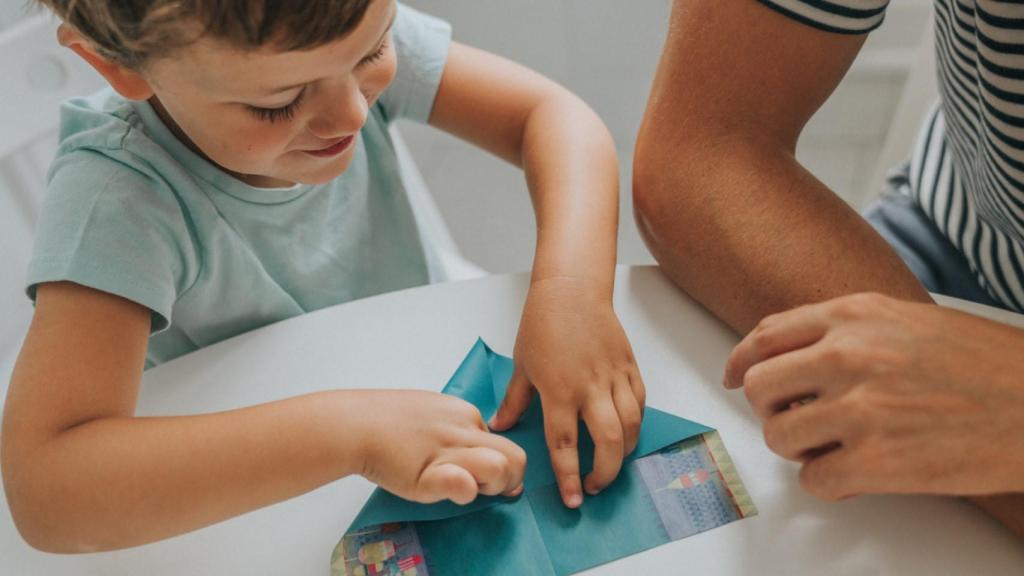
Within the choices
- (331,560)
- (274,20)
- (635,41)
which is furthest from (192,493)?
(635,41)

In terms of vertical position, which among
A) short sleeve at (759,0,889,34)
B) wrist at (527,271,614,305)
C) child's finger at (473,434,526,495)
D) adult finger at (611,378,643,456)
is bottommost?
child's finger at (473,434,526,495)

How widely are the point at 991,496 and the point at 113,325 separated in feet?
1.83

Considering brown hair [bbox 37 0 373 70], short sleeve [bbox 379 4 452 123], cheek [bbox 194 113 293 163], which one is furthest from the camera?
short sleeve [bbox 379 4 452 123]

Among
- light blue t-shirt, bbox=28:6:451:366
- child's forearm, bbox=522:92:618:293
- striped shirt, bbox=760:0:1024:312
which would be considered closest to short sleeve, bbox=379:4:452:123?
light blue t-shirt, bbox=28:6:451:366

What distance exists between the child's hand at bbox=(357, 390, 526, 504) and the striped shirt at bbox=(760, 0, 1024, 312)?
0.37 m

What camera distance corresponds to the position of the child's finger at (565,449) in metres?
0.51

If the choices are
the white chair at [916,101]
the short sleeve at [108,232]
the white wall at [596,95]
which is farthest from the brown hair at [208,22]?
the white wall at [596,95]

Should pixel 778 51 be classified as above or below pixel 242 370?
above

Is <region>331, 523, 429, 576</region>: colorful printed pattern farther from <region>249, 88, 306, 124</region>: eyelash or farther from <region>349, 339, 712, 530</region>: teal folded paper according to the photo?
<region>249, 88, 306, 124</region>: eyelash

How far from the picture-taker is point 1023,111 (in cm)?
57

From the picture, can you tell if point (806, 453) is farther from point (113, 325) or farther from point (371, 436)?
point (113, 325)

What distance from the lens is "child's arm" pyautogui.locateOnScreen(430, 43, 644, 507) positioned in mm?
534

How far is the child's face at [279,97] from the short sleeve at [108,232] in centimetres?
6

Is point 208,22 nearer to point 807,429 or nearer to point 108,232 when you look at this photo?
point 108,232
